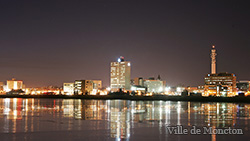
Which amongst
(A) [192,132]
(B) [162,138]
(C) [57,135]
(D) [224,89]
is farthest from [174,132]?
(D) [224,89]

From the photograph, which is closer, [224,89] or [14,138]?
[14,138]

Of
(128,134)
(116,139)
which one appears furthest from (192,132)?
(116,139)

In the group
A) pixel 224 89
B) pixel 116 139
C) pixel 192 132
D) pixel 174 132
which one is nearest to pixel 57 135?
pixel 116 139

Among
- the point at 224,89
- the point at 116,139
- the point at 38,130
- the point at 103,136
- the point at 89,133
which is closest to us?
the point at 116,139

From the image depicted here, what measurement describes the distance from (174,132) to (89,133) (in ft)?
20.5

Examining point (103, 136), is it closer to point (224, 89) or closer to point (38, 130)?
point (38, 130)

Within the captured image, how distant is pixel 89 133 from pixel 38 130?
4.40 meters

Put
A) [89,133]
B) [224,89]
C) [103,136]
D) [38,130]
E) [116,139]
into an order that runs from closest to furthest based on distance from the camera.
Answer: [116,139], [103,136], [89,133], [38,130], [224,89]

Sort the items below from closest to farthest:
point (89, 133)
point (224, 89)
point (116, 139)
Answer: point (116, 139) < point (89, 133) < point (224, 89)

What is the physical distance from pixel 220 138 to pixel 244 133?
10.9 feet

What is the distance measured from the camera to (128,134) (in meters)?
21.0

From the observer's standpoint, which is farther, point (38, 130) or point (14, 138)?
point (38, 130)

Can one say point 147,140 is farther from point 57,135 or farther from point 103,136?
point 57,135

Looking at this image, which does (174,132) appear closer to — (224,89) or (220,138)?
(220,138)
